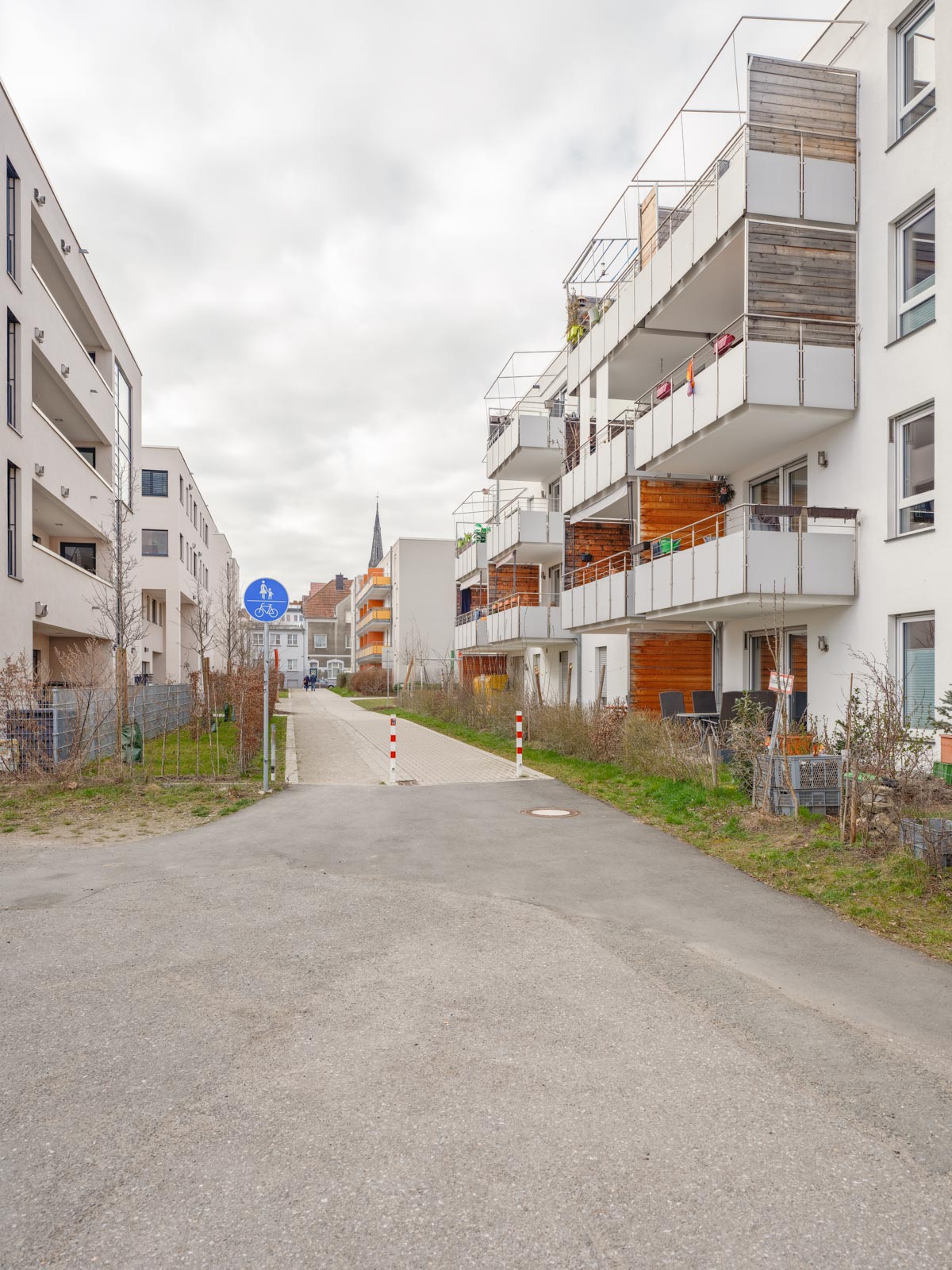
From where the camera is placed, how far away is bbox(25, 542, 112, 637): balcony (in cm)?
2044

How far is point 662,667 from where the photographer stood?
20.4 metres

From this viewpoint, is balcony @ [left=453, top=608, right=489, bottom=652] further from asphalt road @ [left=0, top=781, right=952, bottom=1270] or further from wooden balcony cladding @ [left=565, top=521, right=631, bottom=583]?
asphalt road @ [left=0, top=781, right=952, bottom=1270]

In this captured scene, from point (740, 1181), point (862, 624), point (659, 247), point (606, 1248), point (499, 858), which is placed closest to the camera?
point (606, 1248)

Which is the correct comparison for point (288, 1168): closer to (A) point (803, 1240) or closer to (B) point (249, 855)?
(A) point (803, 1240)

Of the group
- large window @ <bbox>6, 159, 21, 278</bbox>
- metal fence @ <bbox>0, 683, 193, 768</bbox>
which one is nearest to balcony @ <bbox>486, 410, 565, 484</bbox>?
large window @ <bbox>6, 159, 21, 278</bbox>

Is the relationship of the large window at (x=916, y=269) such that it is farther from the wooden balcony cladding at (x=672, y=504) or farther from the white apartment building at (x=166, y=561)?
the white apartment building at (x=166, y=561)

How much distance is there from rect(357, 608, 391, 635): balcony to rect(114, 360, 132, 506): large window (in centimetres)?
4105

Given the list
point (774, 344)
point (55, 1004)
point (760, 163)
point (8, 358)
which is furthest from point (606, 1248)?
point (8, 358)

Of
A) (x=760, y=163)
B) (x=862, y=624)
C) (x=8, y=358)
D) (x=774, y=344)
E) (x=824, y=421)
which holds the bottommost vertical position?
(x=862, y=624)

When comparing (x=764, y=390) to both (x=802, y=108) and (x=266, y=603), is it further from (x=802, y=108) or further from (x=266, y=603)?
(x=266, y=603)

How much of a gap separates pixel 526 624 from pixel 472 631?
644 centimetres

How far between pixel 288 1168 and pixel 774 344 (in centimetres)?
1407

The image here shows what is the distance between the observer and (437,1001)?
478 centimetres

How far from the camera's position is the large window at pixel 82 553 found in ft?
96.9
